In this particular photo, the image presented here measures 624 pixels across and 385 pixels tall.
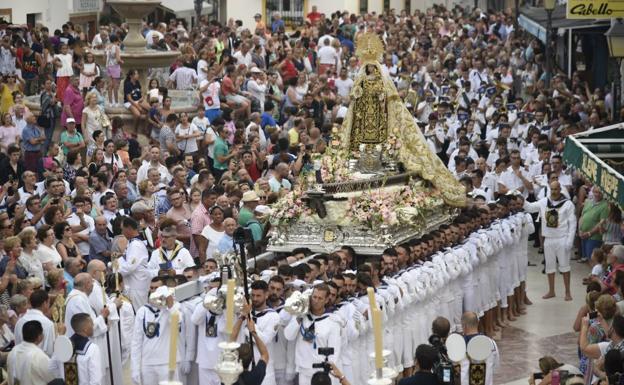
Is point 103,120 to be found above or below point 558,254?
above

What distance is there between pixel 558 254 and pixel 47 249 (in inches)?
297

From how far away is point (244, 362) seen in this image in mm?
13828

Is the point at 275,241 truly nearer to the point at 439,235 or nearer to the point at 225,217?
the point at 225,217

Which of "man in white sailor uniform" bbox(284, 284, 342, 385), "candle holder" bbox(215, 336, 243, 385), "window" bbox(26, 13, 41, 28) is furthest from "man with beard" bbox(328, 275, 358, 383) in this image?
"window" bbox(26, 13, 41, 28)

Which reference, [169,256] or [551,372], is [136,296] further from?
[551,372]

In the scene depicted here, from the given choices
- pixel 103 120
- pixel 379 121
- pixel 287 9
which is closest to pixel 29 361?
pixel 379 121

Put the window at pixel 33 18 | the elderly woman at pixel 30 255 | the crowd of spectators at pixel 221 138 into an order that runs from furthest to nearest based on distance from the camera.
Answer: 1. the window at pixel 33 18
2. the crowd of spectators at pixel 221 138
3. the elderly woman at pixel 30 255

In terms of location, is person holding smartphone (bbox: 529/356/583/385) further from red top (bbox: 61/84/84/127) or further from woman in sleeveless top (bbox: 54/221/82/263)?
red top (bbox: 61/84/84/127)

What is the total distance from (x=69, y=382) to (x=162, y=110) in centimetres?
1347

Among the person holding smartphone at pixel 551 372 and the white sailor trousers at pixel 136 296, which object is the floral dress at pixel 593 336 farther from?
the white sailor trousers at pixel 136 296

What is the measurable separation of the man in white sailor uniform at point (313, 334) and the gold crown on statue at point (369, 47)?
250 inches

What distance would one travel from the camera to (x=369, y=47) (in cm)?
2195

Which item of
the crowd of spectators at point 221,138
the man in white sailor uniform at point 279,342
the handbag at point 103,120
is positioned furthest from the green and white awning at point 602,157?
the handbag at point 103,120

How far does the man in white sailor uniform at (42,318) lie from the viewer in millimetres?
16078
